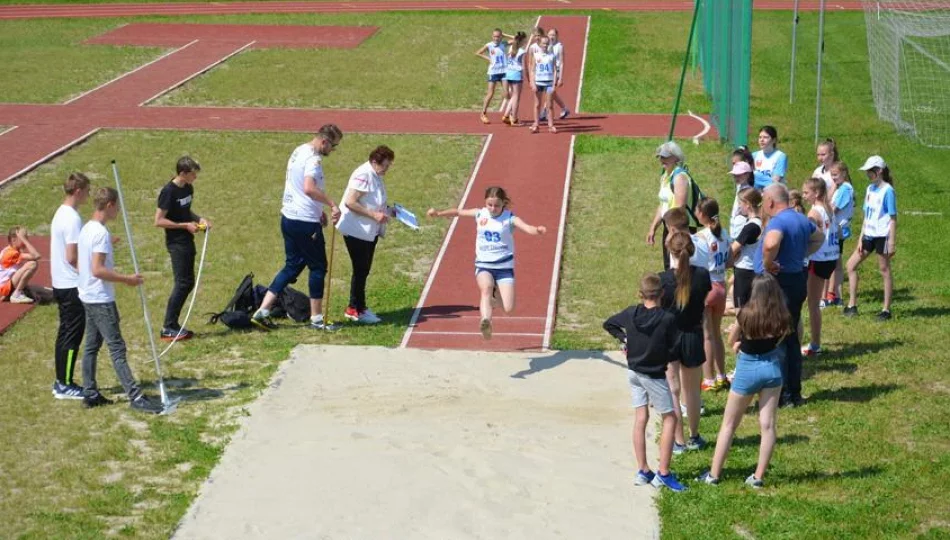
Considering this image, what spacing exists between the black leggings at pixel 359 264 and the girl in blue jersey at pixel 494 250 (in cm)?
125

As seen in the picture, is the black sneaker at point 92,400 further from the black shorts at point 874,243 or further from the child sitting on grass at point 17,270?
the black shorts at point 874,243

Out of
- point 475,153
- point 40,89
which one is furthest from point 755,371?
point 40,89

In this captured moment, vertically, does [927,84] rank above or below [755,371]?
above

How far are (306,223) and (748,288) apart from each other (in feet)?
15.2

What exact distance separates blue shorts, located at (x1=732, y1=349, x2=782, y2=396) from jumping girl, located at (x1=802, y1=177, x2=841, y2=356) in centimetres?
321

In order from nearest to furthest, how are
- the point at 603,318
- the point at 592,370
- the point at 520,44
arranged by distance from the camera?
the point at 592,370 < the point at 603,318 < the point at 520,44

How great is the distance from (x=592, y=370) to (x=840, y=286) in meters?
4.04

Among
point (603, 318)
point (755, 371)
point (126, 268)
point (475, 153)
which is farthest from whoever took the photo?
point (475, 153)

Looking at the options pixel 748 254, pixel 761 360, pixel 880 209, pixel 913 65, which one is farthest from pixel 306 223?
pixel 913 65

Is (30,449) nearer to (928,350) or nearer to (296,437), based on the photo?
(296,437)

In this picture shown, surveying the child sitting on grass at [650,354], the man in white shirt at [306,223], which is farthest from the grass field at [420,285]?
the child sitting on grass at [650,354]

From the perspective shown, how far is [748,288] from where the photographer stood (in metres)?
11.8

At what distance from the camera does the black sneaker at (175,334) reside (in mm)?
13242

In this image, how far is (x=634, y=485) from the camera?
32.3 ft
